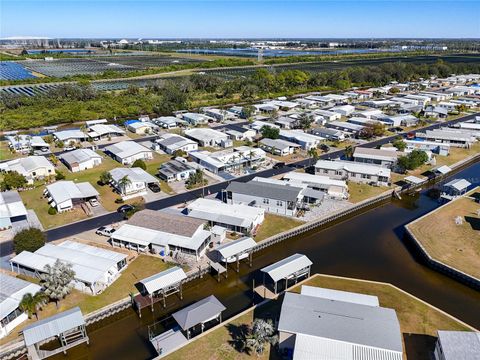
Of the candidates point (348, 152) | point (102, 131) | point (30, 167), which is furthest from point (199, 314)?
point (102, 131)

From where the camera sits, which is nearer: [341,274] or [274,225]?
[341,274]

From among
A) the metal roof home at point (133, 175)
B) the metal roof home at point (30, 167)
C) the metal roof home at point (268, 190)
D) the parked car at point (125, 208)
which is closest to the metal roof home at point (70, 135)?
the metal roof home at point (30, 167)

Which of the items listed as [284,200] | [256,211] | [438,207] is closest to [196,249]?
[256,211]

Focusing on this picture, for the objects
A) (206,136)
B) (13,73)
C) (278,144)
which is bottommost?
(278,144)

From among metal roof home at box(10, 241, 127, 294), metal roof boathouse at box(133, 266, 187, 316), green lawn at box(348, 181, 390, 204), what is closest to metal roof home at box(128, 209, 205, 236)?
metal roof home at box(10, 241, 127, 294)

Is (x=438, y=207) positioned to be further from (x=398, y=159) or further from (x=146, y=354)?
(x=146, y=354)

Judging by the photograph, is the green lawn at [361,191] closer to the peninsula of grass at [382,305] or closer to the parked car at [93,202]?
the peninsula of grass at [382,305]

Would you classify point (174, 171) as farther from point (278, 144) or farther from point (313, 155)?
point (313, 155)
